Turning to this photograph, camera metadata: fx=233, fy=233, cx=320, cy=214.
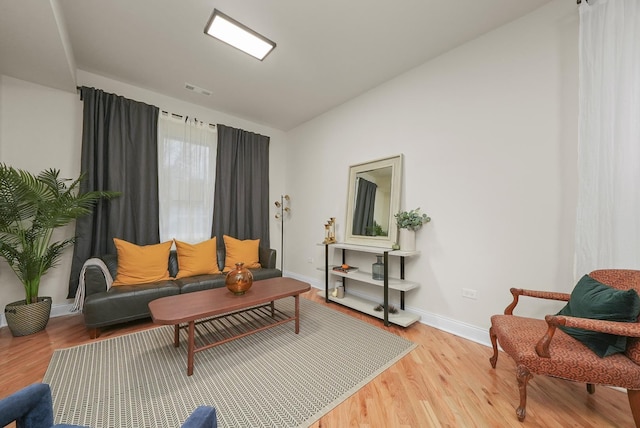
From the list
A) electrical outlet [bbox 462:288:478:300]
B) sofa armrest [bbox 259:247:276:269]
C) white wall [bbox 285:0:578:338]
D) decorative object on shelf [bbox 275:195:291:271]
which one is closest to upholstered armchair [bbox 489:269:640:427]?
white wall [bbox 285:0:578:338]

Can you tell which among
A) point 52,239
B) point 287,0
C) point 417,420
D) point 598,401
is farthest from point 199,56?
point 598,401

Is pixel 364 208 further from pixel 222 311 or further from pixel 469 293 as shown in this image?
pixel 222 311

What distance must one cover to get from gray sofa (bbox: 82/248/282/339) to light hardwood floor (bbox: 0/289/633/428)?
10.7 inches

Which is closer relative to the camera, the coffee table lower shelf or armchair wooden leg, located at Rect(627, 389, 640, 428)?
armchair wooden leg, located at Rect(627, 389, 640, 428)

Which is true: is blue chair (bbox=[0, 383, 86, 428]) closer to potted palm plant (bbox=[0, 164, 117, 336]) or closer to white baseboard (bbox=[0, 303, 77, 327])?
potted palm plant (bbox=[0, 164, 117, 336])

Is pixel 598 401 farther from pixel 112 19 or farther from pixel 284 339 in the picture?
pixel 112 19

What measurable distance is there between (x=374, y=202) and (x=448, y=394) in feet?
6.93

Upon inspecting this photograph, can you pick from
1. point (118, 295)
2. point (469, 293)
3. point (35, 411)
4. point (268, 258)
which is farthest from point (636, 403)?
point (118, 295)

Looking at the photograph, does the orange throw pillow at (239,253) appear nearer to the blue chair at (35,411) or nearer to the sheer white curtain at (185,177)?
the sheer white curtain at (185,177)

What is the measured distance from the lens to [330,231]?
365 cm

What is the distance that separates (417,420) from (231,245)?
9.93ft

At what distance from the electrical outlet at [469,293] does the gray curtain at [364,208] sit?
1.23 meters

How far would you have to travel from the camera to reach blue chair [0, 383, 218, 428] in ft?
2.38

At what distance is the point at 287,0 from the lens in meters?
1.93
